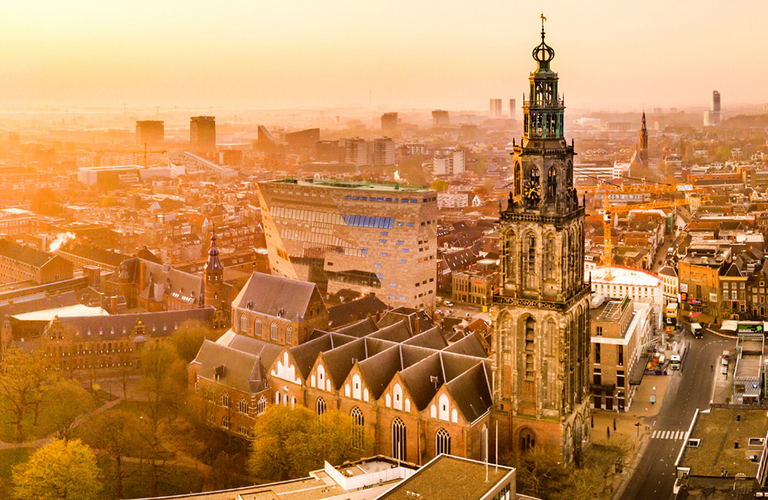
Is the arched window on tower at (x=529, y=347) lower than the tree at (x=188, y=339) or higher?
higher

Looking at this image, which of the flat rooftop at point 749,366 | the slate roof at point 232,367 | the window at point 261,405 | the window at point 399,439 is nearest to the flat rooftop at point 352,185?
the flat rooftop at point 749,366

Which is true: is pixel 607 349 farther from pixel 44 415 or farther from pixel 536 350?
pixel 44 415

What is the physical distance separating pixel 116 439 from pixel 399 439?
26.4m

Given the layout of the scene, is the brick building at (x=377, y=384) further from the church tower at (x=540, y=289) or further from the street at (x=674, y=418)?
the street at (x=674, y=418)

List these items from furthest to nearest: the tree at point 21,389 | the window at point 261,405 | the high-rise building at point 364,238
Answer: the high-rise building at point 364,238 < the tree at point 21,389 < the window at point 261,405

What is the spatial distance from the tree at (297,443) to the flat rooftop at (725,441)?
2975 cm

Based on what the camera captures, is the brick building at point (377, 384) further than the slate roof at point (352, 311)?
No

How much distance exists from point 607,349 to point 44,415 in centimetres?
6371

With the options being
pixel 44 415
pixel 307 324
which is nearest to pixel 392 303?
pixel 307 324

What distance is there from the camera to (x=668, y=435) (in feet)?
317

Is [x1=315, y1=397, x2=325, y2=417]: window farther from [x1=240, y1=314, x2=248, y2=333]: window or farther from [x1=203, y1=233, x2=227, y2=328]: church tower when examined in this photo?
[x1=203, y1=233, x2=227, y2=328]: church tower

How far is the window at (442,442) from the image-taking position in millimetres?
79706

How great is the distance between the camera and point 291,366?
302ft

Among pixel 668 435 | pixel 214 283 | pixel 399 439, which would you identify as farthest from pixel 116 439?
pixel 668 435
